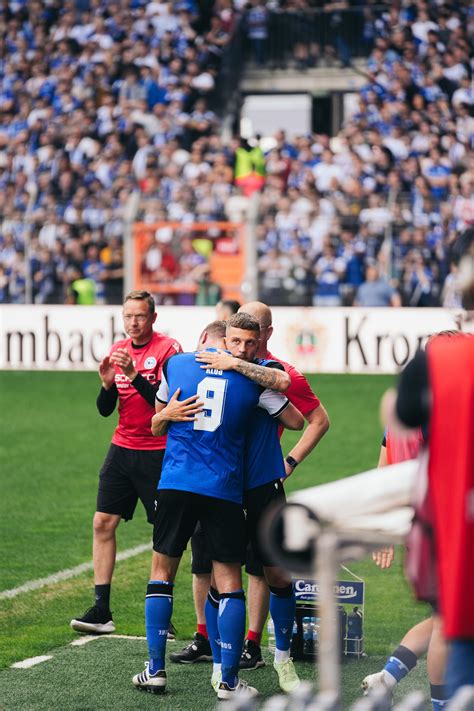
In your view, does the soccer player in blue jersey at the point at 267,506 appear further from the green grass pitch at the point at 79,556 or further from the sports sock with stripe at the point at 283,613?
the green grass pitch at the point at 79,556

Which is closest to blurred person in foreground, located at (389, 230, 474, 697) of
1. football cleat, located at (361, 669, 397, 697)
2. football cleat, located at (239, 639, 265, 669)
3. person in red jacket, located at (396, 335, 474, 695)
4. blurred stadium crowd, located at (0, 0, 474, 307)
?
person in red jacket, located at (396, 335, 474, 695)

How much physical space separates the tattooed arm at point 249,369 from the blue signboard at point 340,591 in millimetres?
1172

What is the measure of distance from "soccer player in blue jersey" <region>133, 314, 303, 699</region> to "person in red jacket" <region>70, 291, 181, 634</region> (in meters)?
1.32

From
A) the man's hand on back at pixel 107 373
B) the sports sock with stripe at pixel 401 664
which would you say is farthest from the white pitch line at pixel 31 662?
the sports sock with stripe at pixel 401 664

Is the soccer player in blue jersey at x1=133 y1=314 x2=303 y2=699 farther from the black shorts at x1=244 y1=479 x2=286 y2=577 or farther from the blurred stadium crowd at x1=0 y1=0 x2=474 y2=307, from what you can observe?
the blurred stadium crowd at x1=0 y1=0 x2=474 y2=307

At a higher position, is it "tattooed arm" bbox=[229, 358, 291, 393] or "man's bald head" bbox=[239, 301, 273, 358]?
"man's bald head" bbox=[239, 301, 273, 358]

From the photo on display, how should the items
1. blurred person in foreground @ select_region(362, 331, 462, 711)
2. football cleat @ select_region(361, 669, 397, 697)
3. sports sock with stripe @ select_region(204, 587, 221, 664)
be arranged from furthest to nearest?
1. sports sock with stripe @ select_region(204, 587, 221, 664)
2. football cleat @ select_region(361, 669, 397, 697)
3. blurred person in foreground @ select_region(362, 331, 462, 711)

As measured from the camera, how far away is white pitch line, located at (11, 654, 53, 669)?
6.54 meters

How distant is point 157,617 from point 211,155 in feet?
62.2

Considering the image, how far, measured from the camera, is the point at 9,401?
17.9 m

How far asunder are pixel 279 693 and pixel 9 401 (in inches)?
480

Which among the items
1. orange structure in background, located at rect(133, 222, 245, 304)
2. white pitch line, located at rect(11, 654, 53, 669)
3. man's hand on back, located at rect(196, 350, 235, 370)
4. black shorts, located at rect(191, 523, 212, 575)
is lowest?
white pitch line, located at rect(11, 654, 53, 669)

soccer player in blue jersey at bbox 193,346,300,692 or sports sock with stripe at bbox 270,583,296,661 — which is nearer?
soccer player in blue jersey at bbox 193,346,300,692

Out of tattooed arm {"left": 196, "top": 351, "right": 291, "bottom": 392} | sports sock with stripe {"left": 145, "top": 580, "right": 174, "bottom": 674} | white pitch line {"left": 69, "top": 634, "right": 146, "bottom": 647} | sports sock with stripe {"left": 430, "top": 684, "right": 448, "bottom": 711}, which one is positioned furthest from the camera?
white pitch line {"left": 69, "top": 634, "right": 146, "bottom": 647}
